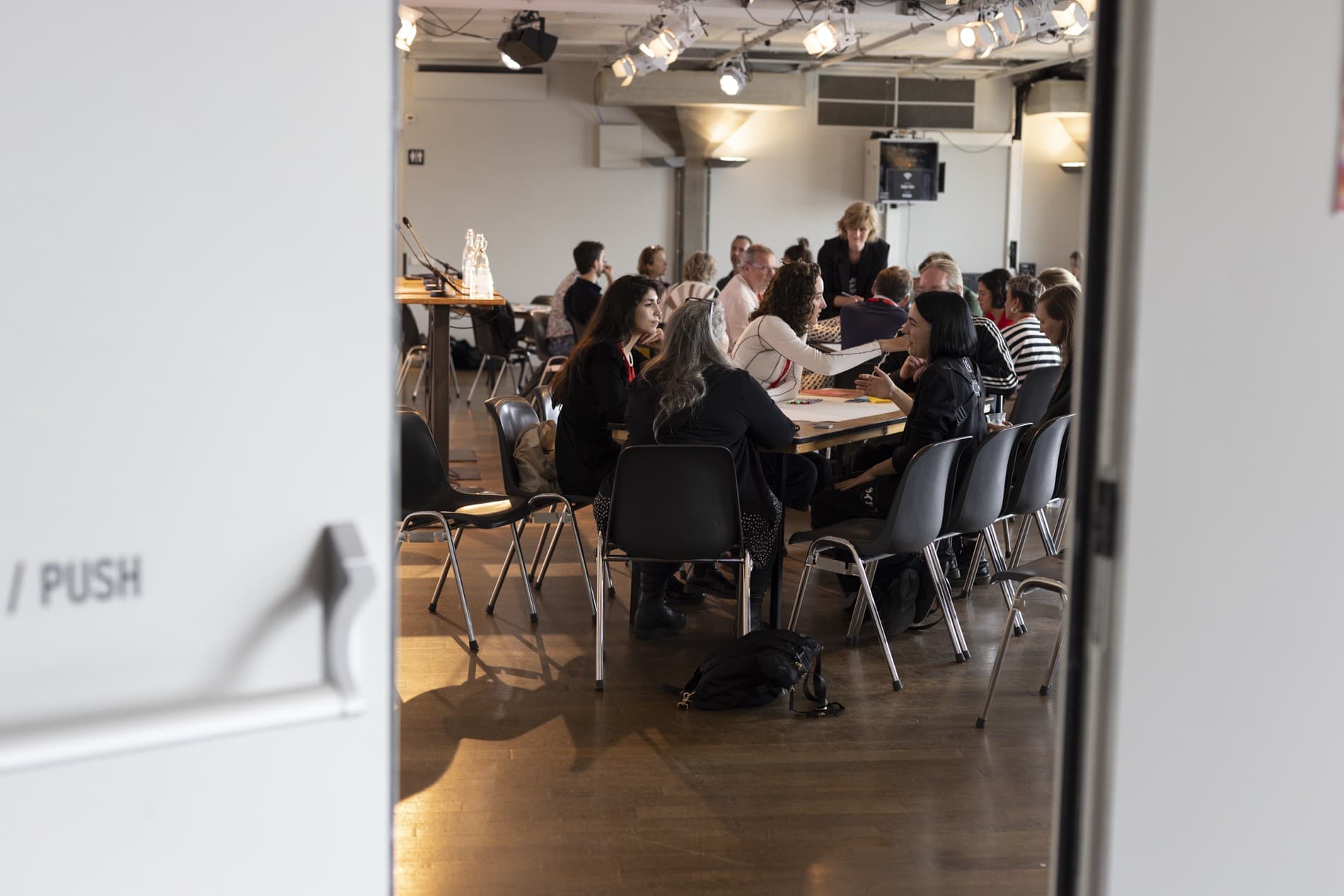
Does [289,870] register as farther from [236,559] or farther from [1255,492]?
[1255,492]

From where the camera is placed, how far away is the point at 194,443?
3.62ft

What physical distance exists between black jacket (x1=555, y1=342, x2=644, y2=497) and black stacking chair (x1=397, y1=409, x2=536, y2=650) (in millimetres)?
256

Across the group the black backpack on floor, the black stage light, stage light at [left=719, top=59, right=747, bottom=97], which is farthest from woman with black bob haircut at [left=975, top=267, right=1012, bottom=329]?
stage light at [left=719, top=59, right=747, bottom=97]

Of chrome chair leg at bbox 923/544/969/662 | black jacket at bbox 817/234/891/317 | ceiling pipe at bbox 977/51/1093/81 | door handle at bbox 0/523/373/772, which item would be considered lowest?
chrome chair leg at bbox 923/544/969/662

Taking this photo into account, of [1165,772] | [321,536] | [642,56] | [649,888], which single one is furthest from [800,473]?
[642,56]

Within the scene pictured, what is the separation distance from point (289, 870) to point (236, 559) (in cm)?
30

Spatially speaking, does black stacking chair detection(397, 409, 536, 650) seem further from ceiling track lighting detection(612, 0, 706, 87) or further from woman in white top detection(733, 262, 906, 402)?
ceiling track lighting detection(612, 0, 706, 87)

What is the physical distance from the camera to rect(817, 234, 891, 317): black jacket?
9133 millimetres

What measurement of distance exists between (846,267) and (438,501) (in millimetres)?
5429

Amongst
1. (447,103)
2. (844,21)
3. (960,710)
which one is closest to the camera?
(960,710)

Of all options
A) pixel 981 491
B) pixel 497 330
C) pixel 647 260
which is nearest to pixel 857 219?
pixel 647 260

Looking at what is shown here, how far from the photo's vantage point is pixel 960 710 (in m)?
3.79

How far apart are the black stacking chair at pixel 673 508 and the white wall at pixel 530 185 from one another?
10.1m

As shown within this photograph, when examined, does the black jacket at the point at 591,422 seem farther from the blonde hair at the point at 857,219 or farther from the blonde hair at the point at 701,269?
the blonde hair at the point at 857,219
